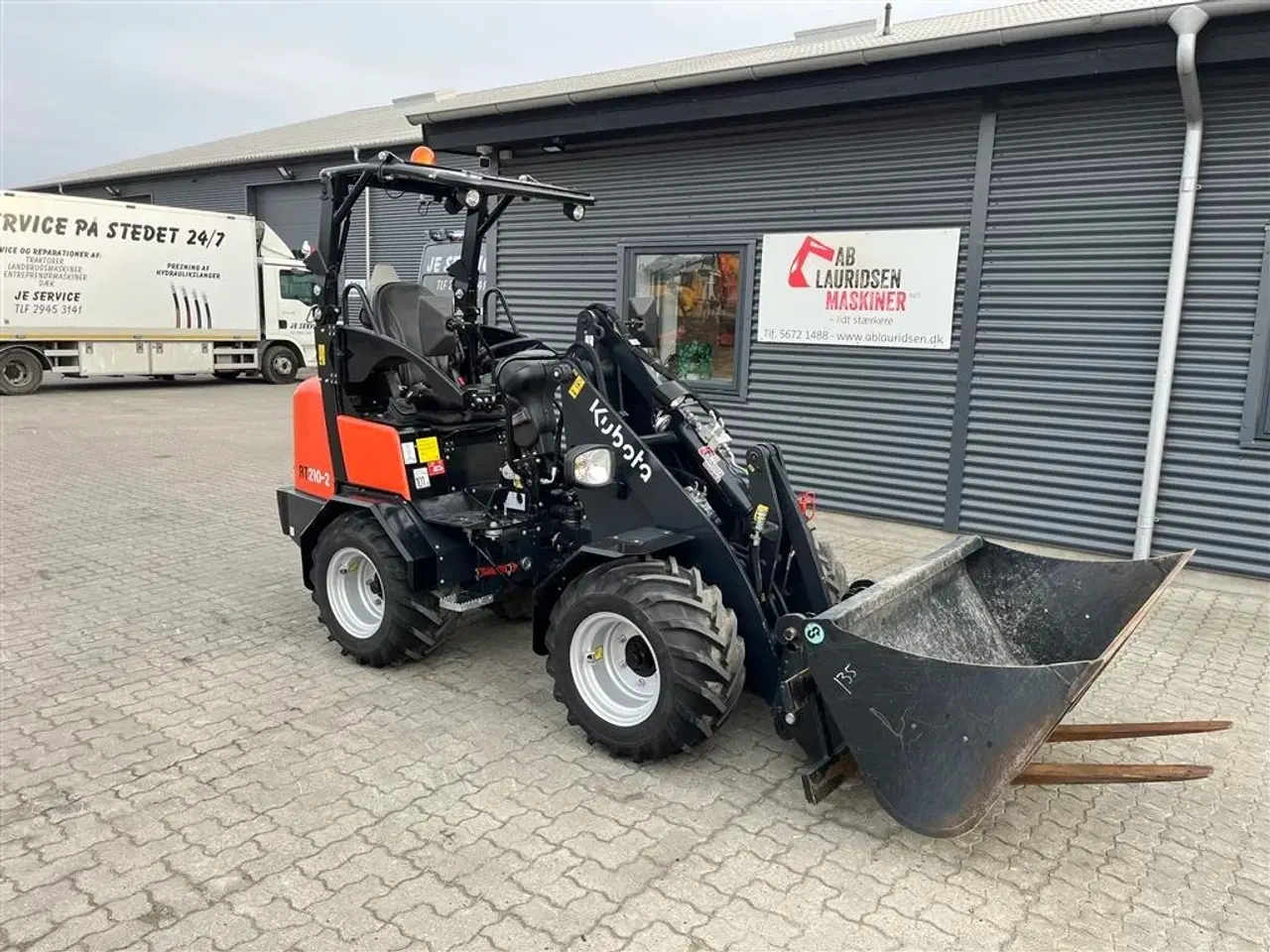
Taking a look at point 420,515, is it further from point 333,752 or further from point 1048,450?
point 1048,450

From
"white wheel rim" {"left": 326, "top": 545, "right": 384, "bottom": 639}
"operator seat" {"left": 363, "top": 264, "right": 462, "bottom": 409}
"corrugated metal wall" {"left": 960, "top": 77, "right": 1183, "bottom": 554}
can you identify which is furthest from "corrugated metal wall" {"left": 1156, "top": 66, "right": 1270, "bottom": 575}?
"white wheel rim" {"left": 326, "top": 545, "right": 384, "bottom": 639}

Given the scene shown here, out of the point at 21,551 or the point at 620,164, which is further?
the point at 620,164

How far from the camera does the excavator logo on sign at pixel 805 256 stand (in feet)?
26.8

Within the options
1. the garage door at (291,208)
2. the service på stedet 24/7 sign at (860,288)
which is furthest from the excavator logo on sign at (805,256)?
the garage door at (291,208)

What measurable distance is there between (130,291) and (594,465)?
16.5 meters

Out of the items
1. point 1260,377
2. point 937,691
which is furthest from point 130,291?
point 937,691

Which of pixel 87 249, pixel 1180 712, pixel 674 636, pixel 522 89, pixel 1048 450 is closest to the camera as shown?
pixel 674 636

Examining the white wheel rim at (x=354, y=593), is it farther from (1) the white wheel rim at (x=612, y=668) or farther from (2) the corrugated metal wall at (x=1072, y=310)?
(2) the corrugated metal wall at (x=1072, y=310)

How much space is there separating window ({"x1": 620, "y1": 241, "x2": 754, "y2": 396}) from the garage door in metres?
15.4

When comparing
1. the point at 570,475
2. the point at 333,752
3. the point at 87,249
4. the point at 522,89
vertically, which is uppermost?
the point at 522,89

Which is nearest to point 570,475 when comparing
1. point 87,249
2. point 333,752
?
point 333,752

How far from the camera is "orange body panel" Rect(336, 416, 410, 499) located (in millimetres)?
4508

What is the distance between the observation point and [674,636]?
132 inches

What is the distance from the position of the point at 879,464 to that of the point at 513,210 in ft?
17.4
